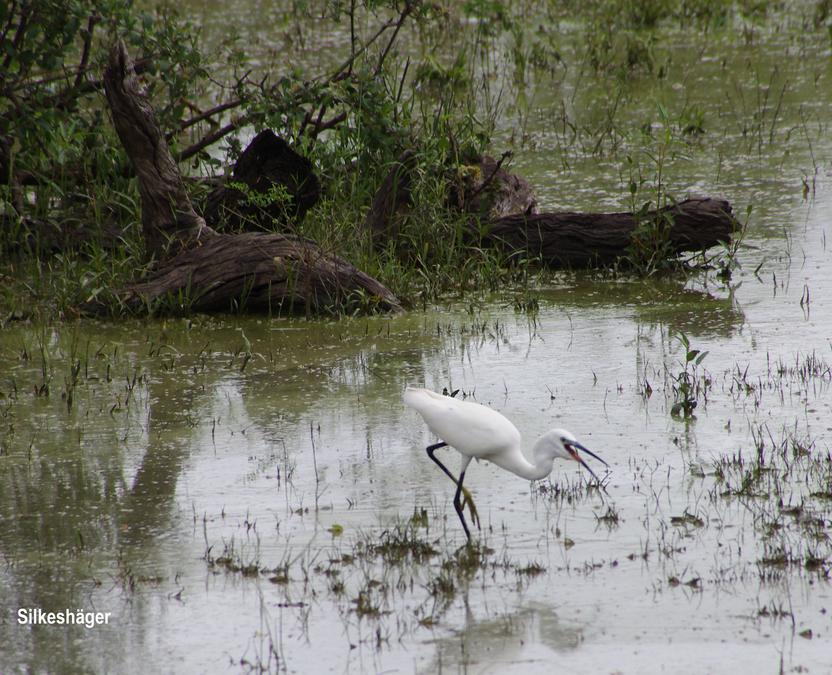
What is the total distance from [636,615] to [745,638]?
321 millimetres

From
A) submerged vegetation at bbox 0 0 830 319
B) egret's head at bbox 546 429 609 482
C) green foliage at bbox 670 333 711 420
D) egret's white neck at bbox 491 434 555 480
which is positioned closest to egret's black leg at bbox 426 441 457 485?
egret's white neck at bbox 491 434 555 480

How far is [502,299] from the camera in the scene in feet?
23.7

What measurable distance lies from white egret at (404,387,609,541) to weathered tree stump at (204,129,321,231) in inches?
140

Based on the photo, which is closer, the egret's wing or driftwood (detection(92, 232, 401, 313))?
the egret's wing

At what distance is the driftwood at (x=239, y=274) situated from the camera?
22.8 ft

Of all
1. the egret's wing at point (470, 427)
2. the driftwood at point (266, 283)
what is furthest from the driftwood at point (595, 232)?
the egret's wing at point (470, 427)

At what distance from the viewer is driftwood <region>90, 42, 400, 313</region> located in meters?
6.96

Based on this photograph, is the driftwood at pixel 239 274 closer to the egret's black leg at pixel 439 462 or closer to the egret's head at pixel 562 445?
the egret's black leg at pixel 439 462

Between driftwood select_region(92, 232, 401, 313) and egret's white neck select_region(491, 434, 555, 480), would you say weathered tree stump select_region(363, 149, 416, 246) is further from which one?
egret's white neck select_region(491, 434, 555, 480)

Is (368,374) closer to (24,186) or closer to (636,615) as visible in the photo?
(636,615)

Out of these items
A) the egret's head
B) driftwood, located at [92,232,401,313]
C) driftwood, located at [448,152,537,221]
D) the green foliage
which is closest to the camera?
the egret's head

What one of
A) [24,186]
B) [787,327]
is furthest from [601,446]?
[24,186]

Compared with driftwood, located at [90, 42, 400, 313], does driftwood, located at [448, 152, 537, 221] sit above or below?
above

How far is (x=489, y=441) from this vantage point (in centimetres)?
419
